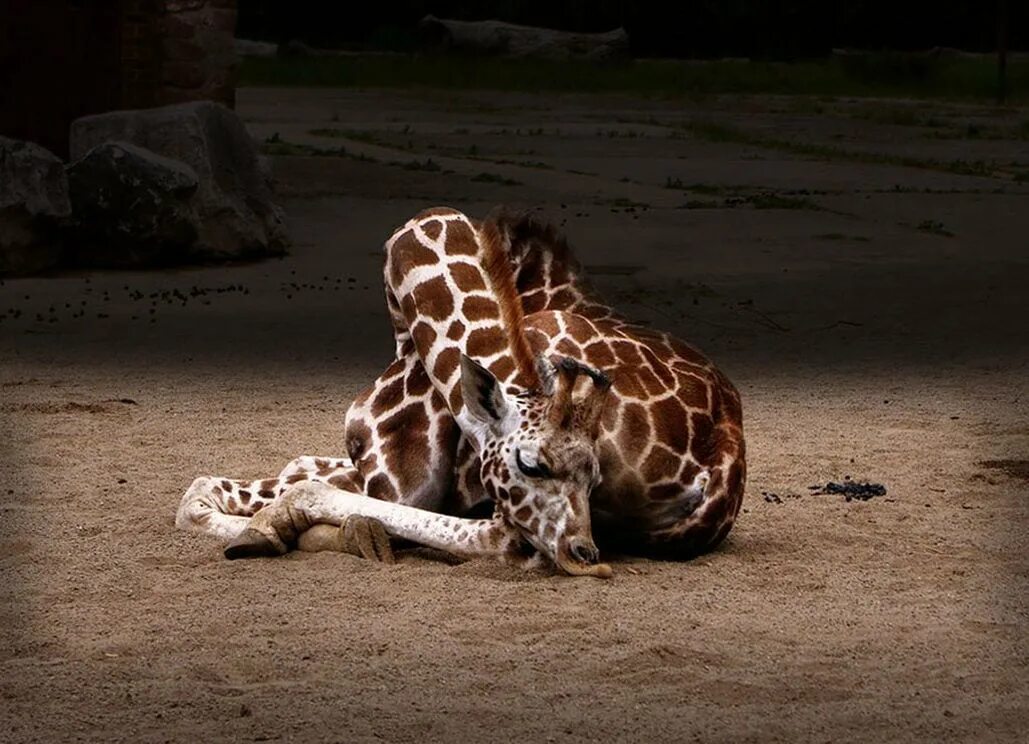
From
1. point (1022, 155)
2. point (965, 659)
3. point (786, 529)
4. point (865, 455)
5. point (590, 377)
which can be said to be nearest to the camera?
point (965, 659)

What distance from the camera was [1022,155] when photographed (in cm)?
1755

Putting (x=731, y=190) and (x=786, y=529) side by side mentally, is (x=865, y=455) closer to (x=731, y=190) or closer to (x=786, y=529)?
(x=786, y=529)

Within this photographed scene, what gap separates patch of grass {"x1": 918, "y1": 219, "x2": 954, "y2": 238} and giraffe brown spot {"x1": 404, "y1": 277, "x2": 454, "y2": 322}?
7.71 m

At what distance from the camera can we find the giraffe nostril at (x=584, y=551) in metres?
4.86

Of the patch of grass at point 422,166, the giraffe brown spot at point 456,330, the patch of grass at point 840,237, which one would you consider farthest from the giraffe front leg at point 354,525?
the patch of grass at point 422,166

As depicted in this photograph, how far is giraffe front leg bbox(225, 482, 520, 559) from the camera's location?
5.08 metres

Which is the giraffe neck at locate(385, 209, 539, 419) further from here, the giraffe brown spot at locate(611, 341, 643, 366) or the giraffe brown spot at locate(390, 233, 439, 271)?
the giraffe brown spot at locate(611, 341, 643, 366)

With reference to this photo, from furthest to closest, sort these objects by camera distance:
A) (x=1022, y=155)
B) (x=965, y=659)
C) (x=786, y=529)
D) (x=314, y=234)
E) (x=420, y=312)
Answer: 1. (x=1022, y=155)
2. (x=314, y=234)
3. (x=786, y=529)
4. (x=420, y=312)
5. (x=965, y=659)

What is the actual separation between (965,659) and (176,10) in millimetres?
9886

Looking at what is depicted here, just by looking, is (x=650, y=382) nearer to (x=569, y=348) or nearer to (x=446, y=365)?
(x=569, y=348)

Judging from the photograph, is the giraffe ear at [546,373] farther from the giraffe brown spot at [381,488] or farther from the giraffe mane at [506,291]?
the giraffe brown spot at [381,488]

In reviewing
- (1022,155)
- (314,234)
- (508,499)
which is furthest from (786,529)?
(1022,155)

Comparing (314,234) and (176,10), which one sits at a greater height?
(176,10)

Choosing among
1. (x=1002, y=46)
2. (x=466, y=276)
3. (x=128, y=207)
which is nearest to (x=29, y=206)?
(x=128, y=207)
